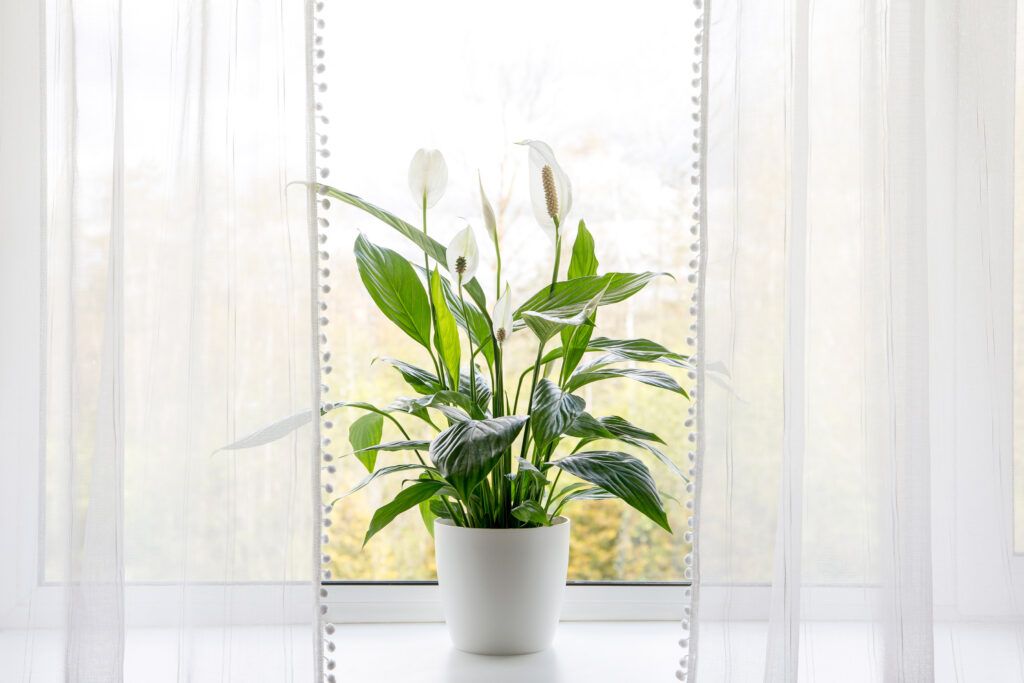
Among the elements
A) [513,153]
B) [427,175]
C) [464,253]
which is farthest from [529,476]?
[513,153]

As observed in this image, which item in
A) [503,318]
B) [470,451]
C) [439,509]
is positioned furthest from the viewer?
[439,509]

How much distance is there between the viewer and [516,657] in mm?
1098

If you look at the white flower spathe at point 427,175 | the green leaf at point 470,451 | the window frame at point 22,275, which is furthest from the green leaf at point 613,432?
the window frame at point 22,275

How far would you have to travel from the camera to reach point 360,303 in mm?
1291

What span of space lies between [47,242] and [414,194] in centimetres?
43

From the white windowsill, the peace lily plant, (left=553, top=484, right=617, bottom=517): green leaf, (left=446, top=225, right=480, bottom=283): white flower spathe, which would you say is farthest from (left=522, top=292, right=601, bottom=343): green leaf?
the white windowsill

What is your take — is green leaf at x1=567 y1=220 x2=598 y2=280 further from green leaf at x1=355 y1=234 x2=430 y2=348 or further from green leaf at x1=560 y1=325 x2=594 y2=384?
green leaf at x1=355 y1=234 x2=430 y2=348

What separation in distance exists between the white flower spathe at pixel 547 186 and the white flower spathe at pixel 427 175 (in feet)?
0.36

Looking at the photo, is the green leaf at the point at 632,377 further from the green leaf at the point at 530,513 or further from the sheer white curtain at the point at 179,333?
the sheer white curtain at the point at 179,333

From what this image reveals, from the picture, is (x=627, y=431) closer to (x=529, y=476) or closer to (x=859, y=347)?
(x=529, y=476)

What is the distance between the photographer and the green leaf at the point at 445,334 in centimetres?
107

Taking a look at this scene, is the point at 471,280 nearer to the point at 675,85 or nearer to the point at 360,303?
the point at 360,303

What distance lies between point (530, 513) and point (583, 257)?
1.11 ft

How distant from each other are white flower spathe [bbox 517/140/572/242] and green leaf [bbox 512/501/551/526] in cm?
34
